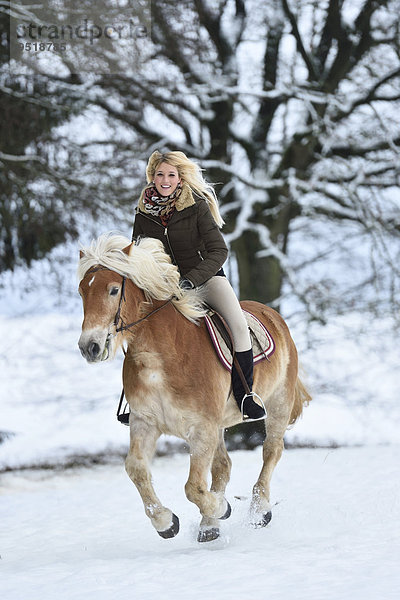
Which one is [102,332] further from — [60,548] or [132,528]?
[132,528]

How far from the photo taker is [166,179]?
15.8 feet

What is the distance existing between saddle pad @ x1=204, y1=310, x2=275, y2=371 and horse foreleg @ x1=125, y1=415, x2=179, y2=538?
691mm

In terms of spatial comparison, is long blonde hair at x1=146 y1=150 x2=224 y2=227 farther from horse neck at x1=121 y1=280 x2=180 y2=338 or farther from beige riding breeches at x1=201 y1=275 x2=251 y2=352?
horse neck at x1=121 y1=280 x2=180 y2=338

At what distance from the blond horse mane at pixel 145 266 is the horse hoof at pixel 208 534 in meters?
1.44

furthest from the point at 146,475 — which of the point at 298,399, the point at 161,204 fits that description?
the point at 298,399

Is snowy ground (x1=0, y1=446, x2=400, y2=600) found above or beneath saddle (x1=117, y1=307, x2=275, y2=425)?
beneath

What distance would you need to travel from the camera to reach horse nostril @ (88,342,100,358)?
3941 millimetres

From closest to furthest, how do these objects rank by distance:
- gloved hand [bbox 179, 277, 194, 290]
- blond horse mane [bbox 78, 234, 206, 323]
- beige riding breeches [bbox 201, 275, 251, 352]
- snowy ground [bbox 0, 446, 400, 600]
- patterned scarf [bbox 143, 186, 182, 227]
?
snowy ground [bbox 0, 446, 400, 600]
blond horse mane [bbox 78, 234, 206, 323]
gloved hand [bbox 179, 277, 194, 290]
patterned scarf [bbox 143, 186, 182, 227]
beige riding breeches [bbox 201, 275, 251, 352]

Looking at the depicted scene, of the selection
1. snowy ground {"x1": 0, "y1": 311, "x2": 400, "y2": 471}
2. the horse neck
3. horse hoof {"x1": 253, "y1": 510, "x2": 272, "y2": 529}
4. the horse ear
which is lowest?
snowy ground {"x1": 0, "y1": 311, "x2": 400, "y2": 471}

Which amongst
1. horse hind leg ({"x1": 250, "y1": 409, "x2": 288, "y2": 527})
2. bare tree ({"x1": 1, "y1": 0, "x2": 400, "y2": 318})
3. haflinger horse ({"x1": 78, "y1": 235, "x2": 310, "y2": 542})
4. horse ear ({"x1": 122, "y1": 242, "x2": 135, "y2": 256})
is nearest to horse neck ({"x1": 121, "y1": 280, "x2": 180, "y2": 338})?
haflinger horse ({"x1": 78, "y1": 235, "x2": 310, "y2": 542})

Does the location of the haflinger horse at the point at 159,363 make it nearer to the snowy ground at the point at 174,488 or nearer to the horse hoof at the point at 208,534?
the horse hoof at the point at 208,534

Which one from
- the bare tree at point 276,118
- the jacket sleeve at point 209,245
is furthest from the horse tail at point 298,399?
the bare tree at point 276,118

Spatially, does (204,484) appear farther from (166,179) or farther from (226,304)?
(166,179)

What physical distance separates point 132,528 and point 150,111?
7462mm
